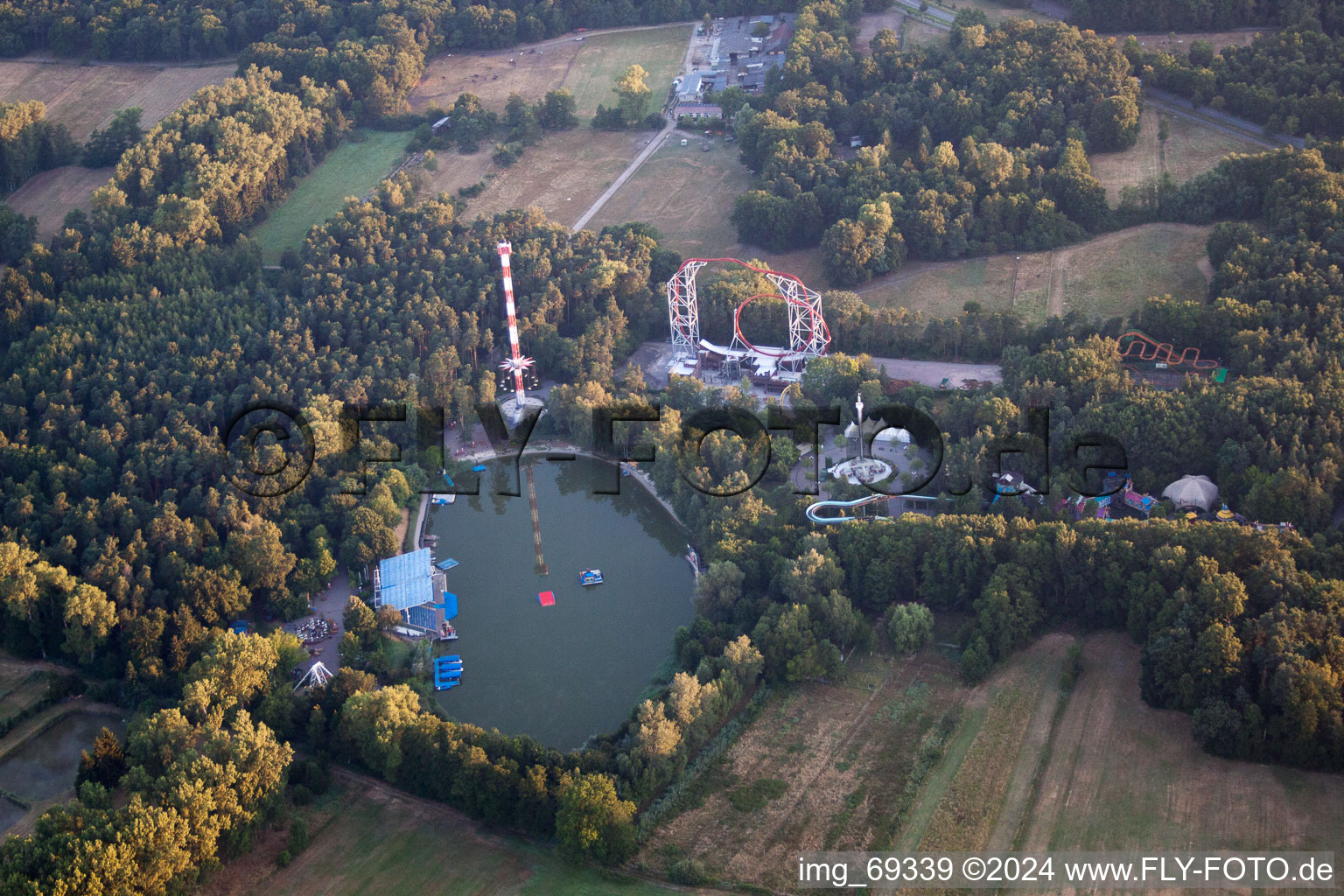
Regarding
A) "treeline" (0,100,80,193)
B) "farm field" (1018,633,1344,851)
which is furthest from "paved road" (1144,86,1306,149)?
"treeline" (0,100,80,193)

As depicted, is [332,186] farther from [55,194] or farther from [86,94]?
[86,94]

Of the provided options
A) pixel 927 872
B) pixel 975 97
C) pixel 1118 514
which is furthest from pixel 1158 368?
pixel 927 872

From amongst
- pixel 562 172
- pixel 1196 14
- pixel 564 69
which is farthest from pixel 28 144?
pixel 1196 14

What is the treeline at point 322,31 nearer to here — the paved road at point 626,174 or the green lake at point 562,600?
the paved road at point 626,174

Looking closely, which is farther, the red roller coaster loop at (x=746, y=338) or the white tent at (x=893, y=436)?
the red roller coaster loop at (x=746, y=338)

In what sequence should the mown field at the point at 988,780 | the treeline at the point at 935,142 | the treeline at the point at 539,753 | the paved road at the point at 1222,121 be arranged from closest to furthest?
the mown field at the point at 988,780, the treeline at the point at 539,753, the treeline at the point at 935,142, the paved road at the point at 1222,121

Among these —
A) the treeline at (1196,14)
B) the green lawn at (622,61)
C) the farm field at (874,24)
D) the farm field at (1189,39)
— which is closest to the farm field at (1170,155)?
the farm field at (1189,39)
